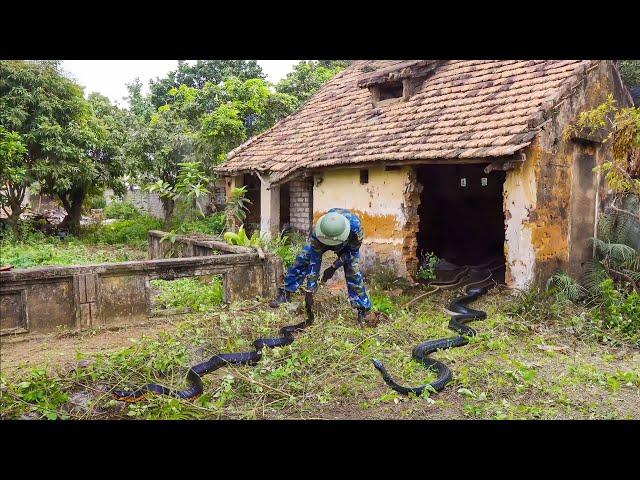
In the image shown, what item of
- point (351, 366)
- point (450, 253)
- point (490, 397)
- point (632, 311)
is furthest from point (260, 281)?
point (450, 253)

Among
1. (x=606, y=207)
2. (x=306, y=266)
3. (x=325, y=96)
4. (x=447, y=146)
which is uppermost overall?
(x=325, y=96)

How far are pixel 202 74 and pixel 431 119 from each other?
17.8 metres

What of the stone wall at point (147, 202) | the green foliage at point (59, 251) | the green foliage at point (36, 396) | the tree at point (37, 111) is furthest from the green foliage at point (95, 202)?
the green foliage at point (36, 396)

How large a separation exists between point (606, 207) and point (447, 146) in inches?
136

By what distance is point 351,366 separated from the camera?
545 centimetres

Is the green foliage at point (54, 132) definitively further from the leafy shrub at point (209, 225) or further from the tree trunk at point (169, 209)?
the leafy shrub at point (209, 225)

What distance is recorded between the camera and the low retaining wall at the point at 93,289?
5672 millimetres

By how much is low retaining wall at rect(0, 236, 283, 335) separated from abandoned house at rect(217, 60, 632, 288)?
3.44 metres

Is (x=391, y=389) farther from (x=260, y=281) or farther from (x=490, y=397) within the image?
(x=260, y=281)

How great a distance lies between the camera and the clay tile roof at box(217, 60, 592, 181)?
8.20 meters

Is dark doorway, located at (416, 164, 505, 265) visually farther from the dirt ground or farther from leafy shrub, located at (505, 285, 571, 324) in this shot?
the dirt ground

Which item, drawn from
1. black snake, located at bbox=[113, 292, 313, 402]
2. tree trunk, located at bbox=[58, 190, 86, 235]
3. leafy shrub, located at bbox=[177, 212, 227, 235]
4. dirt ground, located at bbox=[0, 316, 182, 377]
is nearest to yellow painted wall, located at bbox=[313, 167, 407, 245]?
black snake, located at bbox=[113, 292, 313, 402]

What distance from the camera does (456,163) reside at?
840 centimetres

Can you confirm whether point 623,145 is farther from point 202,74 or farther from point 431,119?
point 202,74
